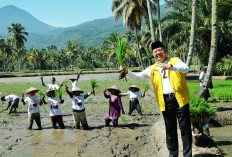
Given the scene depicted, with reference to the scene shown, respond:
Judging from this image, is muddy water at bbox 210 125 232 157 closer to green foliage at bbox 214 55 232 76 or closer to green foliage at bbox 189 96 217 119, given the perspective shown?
green foliage at bbox 189 96 217 119

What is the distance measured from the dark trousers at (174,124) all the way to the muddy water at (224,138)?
6.62 feet

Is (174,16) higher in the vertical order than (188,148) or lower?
higher

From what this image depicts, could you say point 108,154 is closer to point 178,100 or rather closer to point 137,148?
point 137,148

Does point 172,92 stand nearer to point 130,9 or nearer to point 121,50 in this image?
point 121,50

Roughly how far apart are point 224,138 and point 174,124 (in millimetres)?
3388

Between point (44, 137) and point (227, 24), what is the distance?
70.3ft

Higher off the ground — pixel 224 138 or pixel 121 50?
pixel 121 50

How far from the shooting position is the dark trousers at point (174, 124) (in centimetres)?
333

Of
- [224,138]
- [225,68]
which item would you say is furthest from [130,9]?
[224,138]

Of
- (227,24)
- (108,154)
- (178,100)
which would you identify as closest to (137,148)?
(108,154)

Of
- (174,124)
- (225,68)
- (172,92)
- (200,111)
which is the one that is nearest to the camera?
(172,92)

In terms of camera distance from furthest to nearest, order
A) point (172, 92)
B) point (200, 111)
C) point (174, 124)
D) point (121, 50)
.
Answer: point (121, 50)
point (200, 111)
point (174, 124)
point (172, 92)

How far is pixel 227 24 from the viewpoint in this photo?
857 inches

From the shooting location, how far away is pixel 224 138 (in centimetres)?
606
